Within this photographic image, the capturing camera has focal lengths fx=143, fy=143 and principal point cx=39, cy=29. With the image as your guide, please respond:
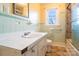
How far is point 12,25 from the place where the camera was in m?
1.73

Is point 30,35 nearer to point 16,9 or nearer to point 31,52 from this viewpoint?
point 31,52

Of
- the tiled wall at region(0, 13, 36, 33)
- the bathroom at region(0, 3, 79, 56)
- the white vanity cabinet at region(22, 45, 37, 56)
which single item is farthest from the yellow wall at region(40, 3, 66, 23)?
the white vanity cabinet at region(22, 45, 37, 56)

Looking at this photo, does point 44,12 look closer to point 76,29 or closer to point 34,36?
point 34,36

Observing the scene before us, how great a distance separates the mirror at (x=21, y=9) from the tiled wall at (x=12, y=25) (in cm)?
8

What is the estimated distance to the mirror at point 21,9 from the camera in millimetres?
1763

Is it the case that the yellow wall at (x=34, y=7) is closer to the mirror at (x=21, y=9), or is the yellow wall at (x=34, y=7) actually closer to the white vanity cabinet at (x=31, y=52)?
the mirror at (x=21, y=9)

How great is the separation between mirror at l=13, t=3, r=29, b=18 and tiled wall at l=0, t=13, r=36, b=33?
8cm

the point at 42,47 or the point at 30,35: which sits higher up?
the point at 30,35

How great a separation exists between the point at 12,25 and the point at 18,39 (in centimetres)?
19

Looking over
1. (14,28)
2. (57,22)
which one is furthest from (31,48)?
(57,22)

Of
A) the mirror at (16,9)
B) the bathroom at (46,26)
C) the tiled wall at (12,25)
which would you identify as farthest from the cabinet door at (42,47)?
the mirror at (16,9)

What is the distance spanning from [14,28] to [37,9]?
0.37 m

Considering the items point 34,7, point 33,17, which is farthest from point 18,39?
point 34,7

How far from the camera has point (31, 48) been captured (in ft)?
5.60
